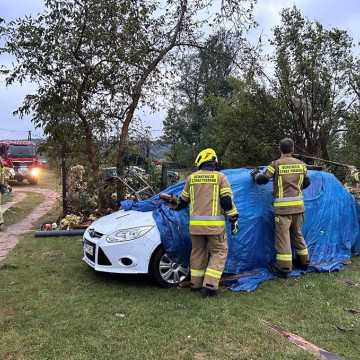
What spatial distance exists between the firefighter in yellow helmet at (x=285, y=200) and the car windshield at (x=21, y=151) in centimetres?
1919

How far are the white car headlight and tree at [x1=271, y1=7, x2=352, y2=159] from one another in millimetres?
9180

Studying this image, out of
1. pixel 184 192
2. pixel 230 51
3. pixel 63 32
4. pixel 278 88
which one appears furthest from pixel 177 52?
pixel 184 192

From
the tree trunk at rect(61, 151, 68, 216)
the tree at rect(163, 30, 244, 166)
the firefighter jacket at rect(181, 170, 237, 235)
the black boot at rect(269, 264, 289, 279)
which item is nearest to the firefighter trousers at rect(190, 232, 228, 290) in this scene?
the firefighter jacket at rect(181, 170, 237, 235)

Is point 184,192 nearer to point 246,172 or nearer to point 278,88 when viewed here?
point 246,172

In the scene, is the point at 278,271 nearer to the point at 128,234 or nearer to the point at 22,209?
the point at 128,234

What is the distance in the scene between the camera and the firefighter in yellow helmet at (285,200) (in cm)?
641

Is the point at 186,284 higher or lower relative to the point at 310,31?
lower

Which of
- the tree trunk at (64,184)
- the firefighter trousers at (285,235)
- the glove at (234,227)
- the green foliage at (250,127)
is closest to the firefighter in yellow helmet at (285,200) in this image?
the firefighter trousers at (285,235)

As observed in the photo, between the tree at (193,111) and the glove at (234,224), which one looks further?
the tree at (193,111)

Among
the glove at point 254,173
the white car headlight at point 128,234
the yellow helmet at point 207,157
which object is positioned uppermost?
the yellow helmet at point 207,157

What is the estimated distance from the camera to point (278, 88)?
14188 mm

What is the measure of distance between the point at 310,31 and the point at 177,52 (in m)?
4.34

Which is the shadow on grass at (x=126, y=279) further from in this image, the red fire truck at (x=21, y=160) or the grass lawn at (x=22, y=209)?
the red fire truck at (x=21, y=160)

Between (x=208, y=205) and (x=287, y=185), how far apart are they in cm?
130
